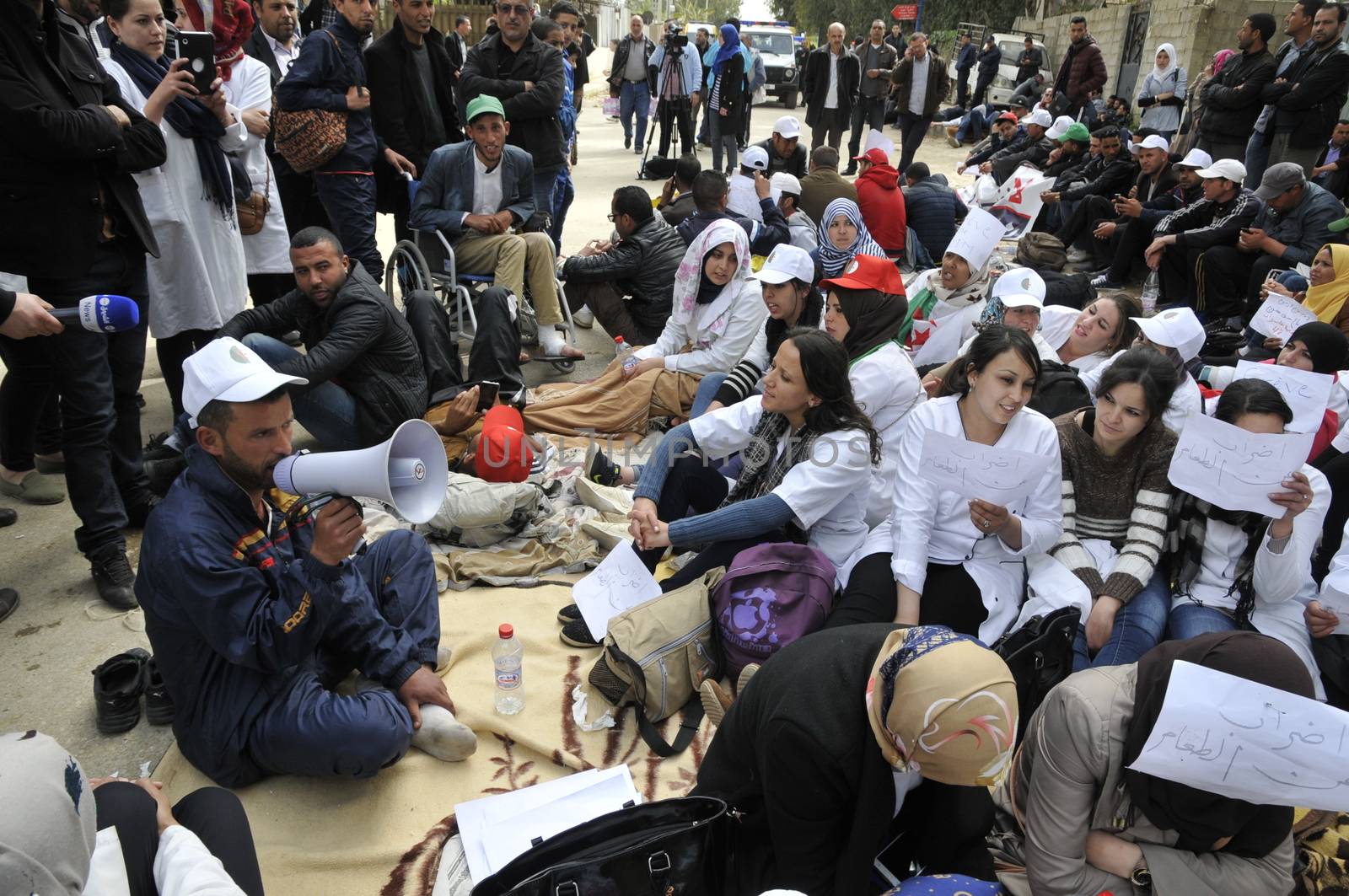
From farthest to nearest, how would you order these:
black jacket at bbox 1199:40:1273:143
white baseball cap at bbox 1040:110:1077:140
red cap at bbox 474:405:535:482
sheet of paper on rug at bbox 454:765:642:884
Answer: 1. white baseball cap at bbox 1040:110:1077:140
2. black jacket at bbox 1199:40:1273:143
3. red cap at bbox 474:405:535:482
4. sheet of paper on rug at bbox 454:765:642:884

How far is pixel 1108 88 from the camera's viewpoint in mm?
18922

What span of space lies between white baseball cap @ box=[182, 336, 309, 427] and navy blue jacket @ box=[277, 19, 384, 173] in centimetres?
340

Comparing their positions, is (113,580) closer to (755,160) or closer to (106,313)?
(106,313)

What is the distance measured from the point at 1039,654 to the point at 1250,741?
88 centimetres

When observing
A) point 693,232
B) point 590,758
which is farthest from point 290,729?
point 693,232

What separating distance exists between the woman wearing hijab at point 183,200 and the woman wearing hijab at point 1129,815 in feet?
13.5

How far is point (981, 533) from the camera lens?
3221 mm

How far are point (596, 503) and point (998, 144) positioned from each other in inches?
483

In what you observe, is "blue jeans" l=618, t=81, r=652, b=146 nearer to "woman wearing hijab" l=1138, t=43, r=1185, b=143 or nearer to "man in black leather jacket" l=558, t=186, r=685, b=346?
"woman wearing hijab" l=1138, t=43, r=1185, b=143

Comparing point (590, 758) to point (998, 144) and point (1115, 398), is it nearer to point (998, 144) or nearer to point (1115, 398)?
point (1115, 398)

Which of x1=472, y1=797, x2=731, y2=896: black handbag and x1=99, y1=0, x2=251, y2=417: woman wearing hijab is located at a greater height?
x1=99, y1=0, x2=251, y2=417: woman wearing hijab

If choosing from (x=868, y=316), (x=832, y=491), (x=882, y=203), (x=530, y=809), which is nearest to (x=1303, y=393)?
(x=868, y=316)

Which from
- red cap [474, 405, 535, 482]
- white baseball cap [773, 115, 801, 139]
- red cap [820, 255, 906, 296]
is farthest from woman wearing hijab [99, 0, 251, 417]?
white baseball cap [773, 115, 801, 139]

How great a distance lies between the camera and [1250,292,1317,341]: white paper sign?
512 cm
